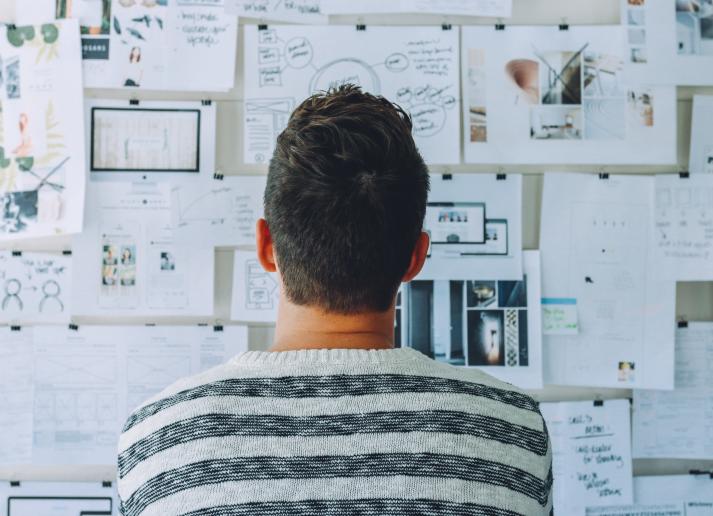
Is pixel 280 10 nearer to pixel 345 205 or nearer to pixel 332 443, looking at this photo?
pixel 345 205

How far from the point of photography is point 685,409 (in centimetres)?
145

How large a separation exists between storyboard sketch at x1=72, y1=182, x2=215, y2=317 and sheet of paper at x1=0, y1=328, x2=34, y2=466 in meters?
0.17

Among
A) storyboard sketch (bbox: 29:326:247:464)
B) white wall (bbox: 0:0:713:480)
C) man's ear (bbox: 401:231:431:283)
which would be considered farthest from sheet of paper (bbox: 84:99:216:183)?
man's ear (bbox: 401:231:431:283)

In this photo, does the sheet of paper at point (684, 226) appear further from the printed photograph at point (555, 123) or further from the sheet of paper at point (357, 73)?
the sheet of paper at point (357, 73)

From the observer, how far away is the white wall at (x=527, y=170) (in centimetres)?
142

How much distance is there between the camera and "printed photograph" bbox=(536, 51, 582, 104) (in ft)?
4.71

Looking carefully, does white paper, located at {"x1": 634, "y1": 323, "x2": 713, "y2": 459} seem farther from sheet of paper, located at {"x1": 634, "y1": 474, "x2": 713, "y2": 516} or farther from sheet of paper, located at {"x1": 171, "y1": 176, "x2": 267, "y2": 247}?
sheet of paper, located at {"x1": 171, "y1": 176, "x2": 267, "y2": 247}

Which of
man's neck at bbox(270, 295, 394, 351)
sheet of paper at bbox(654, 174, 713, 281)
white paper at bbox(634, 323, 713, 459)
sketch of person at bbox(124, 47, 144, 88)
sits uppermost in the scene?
sketch of person at bbox(124, 47, 144, 88)

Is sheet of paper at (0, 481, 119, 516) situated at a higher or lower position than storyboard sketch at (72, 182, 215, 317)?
lower

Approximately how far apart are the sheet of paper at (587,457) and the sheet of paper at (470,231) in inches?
12.9

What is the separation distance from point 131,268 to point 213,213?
8.4 inches

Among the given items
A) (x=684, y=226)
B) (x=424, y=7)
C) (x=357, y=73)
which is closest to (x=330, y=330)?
(x=357, y=73)

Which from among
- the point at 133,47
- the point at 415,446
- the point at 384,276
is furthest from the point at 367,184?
the point at 133,47

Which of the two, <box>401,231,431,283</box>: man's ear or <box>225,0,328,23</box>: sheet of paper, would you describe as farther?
<box>225,0,328,23</box>: sheet of paper
